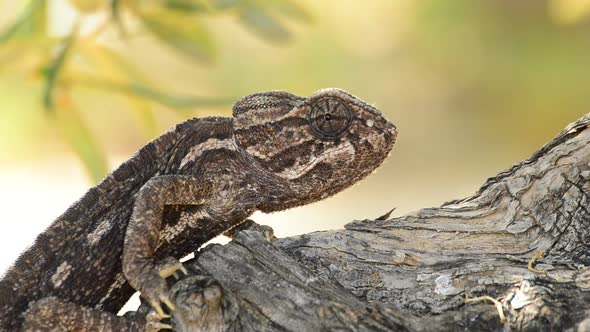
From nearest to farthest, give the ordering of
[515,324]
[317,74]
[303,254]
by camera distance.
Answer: [515,324] → [303,254] → [317,74]

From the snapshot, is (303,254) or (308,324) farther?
(303,254)

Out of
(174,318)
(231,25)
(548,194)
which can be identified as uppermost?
(231,25)

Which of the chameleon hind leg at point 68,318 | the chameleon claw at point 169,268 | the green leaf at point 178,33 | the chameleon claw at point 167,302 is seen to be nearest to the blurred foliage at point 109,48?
the green leaf at point 178,33

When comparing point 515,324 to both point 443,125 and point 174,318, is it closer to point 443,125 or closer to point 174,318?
point 174,318

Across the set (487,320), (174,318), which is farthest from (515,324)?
(174,318)

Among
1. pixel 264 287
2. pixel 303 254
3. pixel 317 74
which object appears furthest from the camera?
pixel 317 74
